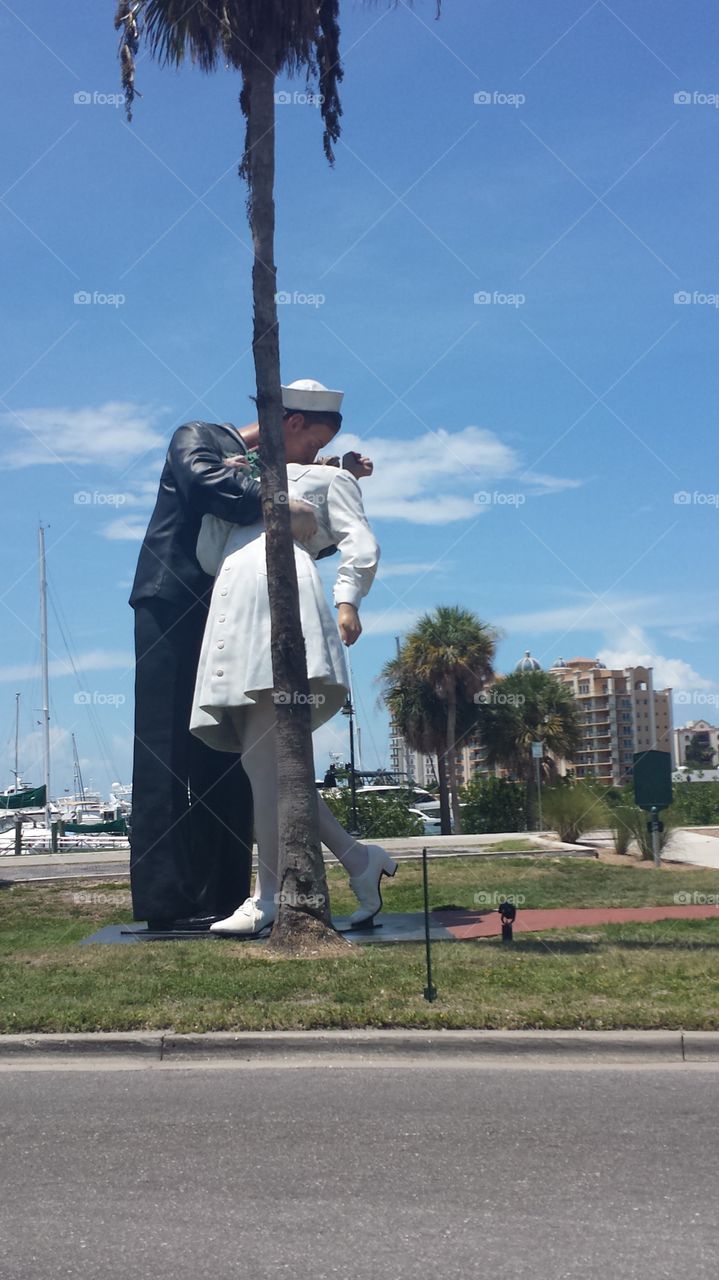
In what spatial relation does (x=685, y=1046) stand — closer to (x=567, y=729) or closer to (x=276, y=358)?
(x=276, y=358)

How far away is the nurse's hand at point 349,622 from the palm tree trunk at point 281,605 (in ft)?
2.12

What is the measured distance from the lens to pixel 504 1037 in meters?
7.22

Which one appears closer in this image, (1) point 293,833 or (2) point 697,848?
(1) point 293,833

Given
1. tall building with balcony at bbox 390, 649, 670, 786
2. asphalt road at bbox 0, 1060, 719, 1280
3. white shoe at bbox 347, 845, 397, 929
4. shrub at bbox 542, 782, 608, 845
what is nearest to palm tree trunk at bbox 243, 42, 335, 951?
white shoe at bbox 347, 845, 397, 929

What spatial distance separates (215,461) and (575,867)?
10.9 meters

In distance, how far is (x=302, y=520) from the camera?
1120 centimetres

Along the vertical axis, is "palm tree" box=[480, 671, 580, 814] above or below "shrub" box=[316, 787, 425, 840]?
above

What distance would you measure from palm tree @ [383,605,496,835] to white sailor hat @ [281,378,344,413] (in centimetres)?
2847

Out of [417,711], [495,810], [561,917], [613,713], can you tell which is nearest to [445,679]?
[417,711]

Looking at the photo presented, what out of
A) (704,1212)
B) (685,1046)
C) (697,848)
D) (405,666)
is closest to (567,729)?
(405,666)

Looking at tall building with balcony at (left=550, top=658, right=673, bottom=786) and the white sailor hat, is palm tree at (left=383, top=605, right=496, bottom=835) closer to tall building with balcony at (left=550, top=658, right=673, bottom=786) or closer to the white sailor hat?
the white sailor hat

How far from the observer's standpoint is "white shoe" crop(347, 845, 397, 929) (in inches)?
466

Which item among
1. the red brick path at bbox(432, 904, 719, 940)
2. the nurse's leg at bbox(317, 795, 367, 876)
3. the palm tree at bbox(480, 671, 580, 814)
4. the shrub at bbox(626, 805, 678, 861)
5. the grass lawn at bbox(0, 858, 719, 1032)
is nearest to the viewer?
the grass lawn at bbox(0, 858, 719, 1032)

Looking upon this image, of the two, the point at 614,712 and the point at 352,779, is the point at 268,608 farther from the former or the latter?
the point at 614,712
